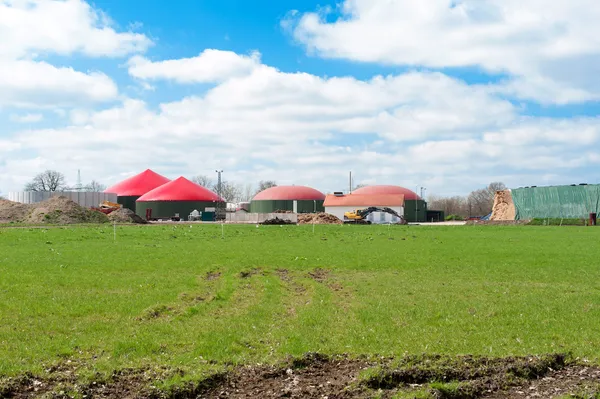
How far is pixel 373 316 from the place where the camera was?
1287cm

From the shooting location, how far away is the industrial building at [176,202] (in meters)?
113

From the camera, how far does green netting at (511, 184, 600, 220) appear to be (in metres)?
82.9

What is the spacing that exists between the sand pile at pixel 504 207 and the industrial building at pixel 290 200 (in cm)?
3693

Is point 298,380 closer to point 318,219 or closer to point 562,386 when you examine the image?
point 562,386

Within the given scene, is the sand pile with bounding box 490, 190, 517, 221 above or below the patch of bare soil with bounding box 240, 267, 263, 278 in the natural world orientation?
above

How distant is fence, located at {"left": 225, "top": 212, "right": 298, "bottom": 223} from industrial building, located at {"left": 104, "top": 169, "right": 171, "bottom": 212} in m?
37.0

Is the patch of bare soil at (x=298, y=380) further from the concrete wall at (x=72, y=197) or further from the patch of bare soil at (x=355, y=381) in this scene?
the concrete wall at (x=72, y=197)

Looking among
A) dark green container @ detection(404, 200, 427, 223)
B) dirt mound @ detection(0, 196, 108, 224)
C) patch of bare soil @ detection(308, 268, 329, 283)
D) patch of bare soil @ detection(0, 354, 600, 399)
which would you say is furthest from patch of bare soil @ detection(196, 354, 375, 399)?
dark green container @ detection(404, 200, 427, 223)

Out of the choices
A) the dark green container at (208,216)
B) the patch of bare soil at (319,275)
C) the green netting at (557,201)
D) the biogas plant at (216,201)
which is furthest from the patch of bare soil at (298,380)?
the dark green container at (208,216)

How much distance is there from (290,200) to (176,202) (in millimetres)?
23743

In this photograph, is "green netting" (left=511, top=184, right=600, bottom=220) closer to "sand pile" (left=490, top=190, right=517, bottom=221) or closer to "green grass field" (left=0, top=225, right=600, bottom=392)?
"sand pile" (left=490, top=190, right=517, bottom=221)

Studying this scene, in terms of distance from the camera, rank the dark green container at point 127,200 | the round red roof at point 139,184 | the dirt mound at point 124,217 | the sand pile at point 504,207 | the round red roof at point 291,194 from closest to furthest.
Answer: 1. the dirt mound at point 124,217
2. the sand pile at point 504,207
3. the round red roof at point 291,194
4. the dark green container at point 127,200
5. the round red roof at point 139,184

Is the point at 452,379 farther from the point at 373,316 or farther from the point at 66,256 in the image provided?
the point at 66,256

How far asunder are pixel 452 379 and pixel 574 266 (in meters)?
16.4
